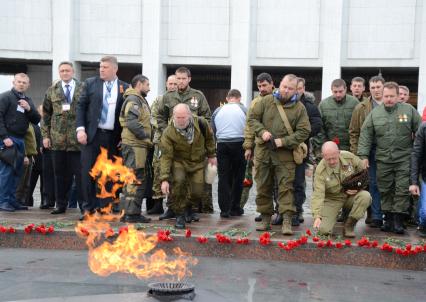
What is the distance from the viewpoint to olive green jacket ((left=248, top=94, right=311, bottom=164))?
777 cm

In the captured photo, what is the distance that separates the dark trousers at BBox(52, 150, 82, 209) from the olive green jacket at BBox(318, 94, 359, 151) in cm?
364

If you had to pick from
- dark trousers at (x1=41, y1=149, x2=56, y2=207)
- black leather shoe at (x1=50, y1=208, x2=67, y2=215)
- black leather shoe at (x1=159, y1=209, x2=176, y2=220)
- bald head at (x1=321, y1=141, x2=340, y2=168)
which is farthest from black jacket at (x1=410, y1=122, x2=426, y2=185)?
dark trousers at (x1=41, y1=149, x2=56, y2=207)

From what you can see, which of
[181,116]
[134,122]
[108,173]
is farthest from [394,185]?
[108,173]

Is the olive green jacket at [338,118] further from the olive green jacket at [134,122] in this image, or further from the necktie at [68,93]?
the necktie at [68,93]

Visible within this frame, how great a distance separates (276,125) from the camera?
7867 millimetres

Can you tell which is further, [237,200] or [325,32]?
[325,32]

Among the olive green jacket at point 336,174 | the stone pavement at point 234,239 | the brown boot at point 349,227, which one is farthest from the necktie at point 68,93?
the brown boot at point 349,227

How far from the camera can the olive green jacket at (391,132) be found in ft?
26.6

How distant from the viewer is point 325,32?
98.7 feet

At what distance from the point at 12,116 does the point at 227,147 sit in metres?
3.37

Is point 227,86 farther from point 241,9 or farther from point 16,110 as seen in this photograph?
point 16,110

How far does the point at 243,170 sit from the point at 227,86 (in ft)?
82.1

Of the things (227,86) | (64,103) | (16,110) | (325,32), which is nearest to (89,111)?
(64,103)

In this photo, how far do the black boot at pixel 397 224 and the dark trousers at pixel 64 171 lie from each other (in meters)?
4.51
